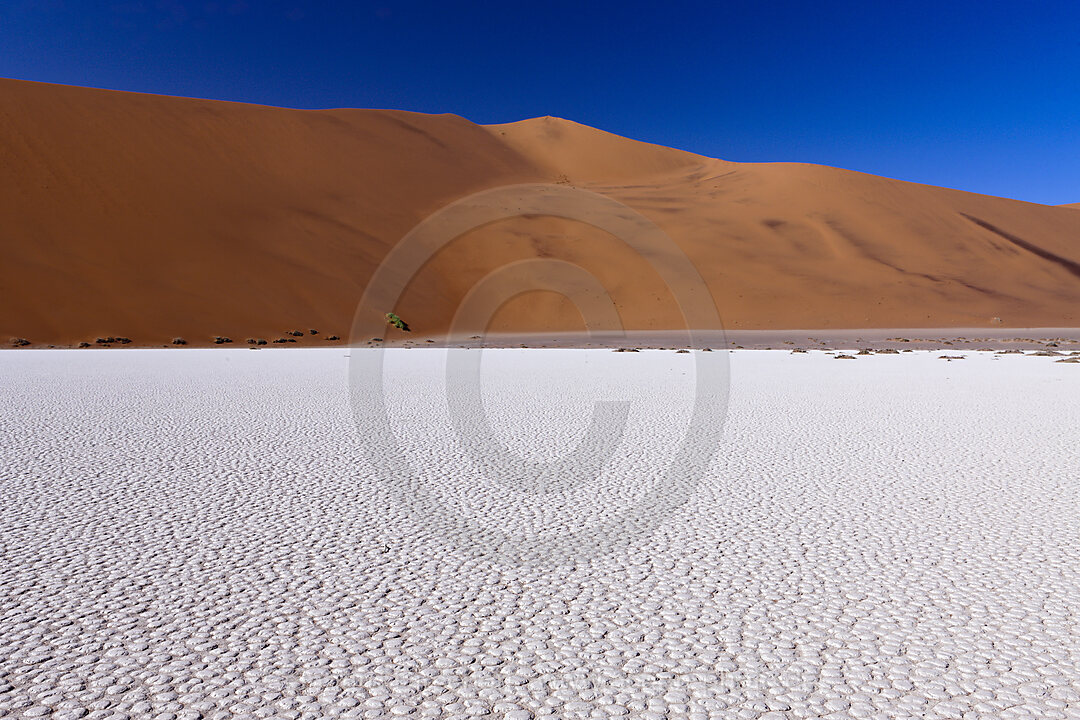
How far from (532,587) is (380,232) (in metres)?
47.1

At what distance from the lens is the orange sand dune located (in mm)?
35812

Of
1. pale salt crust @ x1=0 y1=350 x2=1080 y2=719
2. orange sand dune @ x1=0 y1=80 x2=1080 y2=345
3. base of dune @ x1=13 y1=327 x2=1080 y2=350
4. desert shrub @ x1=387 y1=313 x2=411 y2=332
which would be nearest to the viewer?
pale salt crust @ x1=0 y1=350 x2=1080 y2=719

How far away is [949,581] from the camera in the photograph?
3.36 meters

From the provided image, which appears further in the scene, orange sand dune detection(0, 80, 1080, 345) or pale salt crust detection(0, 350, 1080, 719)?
orange sand dune detection(0, 80, 1080, 345)

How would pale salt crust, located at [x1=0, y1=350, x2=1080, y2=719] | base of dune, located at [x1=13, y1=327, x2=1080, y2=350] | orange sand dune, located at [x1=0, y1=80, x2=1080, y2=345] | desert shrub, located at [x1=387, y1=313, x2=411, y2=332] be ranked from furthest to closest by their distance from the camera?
desert shrub, located at [x1=387, y1=313, x2=411, y2=332], orange sand dune, located at [x1=0, y1=80, x2=1080, y2=345], base of dune, located at [x1=13, y1=327, x2=1080, y2=350], pale salt crust, located at [x1=0, y1=350, x2=1080, y2=719]

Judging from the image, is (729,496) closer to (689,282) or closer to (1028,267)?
(689,282)

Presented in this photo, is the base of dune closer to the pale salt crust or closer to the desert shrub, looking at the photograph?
Answer: the desert shrub

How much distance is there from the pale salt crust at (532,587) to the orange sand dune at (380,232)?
97.9 ft

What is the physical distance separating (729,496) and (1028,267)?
6095cm

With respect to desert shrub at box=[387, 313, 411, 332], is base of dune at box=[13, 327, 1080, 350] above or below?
below

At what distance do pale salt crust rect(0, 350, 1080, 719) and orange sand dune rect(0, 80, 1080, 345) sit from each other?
97.9 ft

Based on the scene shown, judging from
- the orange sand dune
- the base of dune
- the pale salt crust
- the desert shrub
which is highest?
the orange sand dune

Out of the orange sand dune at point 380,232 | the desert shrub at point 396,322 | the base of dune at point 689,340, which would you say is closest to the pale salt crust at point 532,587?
the base of dune at point 689,340

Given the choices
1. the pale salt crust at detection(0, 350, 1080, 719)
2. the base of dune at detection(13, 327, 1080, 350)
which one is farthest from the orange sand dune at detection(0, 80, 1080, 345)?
the pale salt crust at detection(0, 350, 1080, 719)
